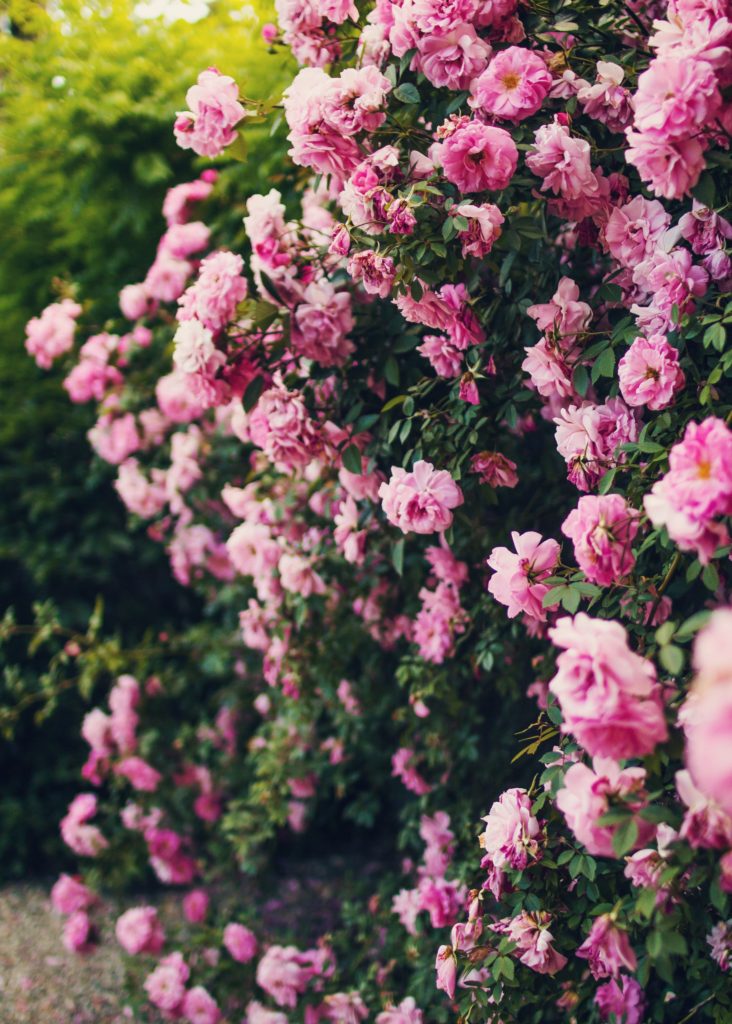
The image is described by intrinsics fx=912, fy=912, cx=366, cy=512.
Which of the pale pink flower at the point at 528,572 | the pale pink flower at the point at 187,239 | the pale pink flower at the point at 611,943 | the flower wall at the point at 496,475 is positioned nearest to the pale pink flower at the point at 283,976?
the flower wall at the point at 496,475

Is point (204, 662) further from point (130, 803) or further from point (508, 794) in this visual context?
point (508, 794)

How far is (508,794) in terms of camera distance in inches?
59.8

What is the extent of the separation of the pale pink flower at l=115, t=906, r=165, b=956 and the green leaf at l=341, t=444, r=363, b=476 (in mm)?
1906

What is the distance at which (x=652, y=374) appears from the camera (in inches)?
57.9

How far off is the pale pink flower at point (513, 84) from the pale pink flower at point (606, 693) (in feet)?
3.10

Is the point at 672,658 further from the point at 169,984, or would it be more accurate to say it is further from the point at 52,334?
the point at 52,334

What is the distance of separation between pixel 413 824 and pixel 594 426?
1.57 meters

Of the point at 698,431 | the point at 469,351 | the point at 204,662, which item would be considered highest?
the point at 698,431

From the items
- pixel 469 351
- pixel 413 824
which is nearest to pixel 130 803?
pixel 413 824

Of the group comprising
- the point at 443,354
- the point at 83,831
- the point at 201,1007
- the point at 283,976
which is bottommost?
the point at 83,831

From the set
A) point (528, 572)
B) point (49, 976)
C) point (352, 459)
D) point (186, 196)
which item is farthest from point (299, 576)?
point (49, 976)

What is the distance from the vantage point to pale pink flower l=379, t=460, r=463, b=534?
1.69 meters

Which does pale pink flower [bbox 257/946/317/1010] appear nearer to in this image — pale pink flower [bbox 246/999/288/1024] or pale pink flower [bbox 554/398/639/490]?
pale pink flower [bbox 246/999/288/1024]

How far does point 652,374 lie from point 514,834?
78 cm
